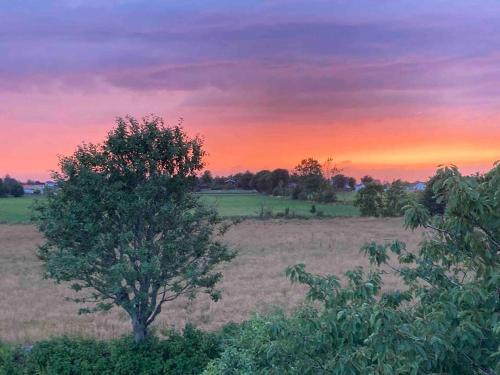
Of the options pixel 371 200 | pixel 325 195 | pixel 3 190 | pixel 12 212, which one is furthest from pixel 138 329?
pixel 3 190

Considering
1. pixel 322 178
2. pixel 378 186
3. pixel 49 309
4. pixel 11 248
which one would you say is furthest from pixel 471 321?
pixel 322 178

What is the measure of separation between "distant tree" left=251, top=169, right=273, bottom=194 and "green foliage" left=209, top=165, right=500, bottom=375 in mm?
82911

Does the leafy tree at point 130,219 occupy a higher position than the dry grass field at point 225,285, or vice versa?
the leafy tree at point 130,219

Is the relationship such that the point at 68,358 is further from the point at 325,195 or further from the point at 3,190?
the point at 3,190

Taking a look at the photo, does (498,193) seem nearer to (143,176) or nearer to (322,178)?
(143,176)

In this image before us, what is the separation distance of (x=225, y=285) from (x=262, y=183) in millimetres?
65885

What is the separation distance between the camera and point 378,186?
7231 cm

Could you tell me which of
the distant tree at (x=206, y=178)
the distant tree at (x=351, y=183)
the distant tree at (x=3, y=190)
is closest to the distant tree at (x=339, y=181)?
the distant tree at (x=351, y=183)

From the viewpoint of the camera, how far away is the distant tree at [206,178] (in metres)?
14.2

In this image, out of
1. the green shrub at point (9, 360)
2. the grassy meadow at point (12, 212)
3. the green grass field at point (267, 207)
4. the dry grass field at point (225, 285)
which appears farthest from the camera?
the green grass field at point (267, 207)

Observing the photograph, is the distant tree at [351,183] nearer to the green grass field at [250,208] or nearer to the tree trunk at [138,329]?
the green grass field at [250,208]

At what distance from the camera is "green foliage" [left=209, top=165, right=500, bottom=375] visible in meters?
4.57

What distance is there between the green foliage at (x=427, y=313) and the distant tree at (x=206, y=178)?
7.67m

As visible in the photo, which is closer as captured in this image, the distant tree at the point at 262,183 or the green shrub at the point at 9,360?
the green shrub at the point at 9,360
